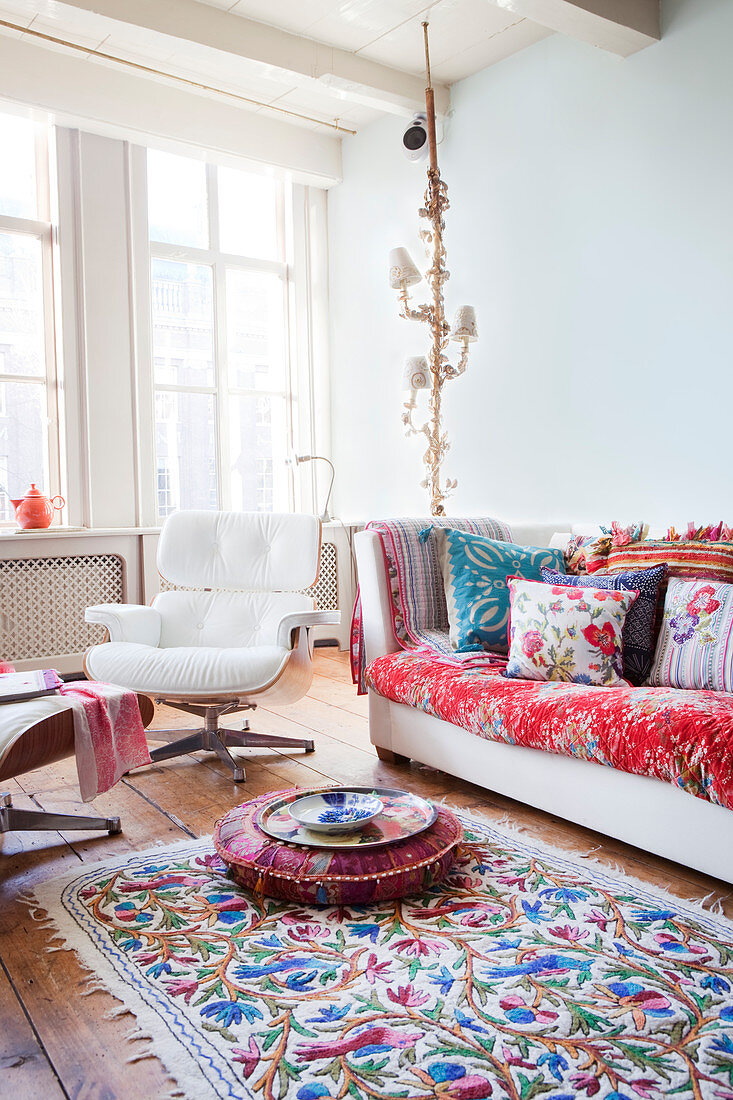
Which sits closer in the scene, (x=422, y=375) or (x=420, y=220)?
(x=422, y=375)

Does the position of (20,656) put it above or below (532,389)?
below

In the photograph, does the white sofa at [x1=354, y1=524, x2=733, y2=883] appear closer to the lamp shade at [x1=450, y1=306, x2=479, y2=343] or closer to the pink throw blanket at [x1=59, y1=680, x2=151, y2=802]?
the pink throw blanket at [x1=59, y1=680, x2=151, y2=802]

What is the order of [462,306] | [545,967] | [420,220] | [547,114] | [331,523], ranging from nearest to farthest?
1. [545,967]
2. [547,114]
3. [462,306]
4. [420,220]
5. [331,523]

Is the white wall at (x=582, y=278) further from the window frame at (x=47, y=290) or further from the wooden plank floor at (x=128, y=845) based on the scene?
the window frame at (x=47, y=290)

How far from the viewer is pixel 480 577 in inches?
114

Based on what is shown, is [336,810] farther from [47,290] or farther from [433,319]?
[47,290]

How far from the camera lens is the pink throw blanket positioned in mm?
2191

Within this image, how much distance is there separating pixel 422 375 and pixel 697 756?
→ 9.15ft

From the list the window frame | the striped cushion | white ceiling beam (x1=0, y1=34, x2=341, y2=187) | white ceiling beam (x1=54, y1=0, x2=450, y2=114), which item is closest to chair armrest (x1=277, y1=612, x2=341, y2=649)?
the striped cushion

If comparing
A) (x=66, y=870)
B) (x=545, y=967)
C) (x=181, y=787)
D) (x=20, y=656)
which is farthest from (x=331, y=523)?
(x=545, y=967)

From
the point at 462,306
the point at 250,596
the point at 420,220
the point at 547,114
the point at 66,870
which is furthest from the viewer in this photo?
the point at 420,220

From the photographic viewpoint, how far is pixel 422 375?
431 centimetres

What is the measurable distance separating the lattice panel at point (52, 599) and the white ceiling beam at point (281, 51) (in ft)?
7.81

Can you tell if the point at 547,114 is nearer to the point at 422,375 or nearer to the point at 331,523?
the point at 422,375
